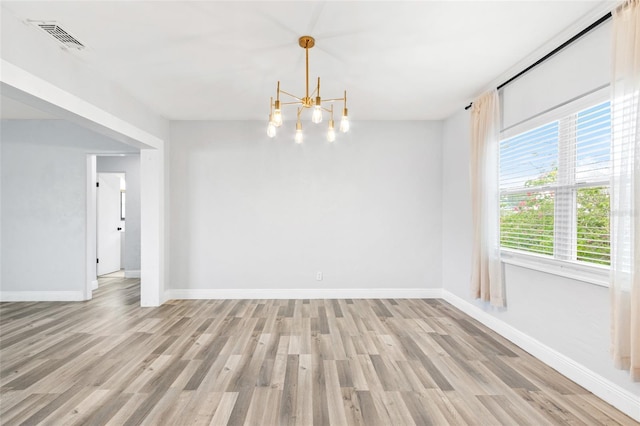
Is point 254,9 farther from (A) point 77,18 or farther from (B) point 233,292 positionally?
(B) point 233,292

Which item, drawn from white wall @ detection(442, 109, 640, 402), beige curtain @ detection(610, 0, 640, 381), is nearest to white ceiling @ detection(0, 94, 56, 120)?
white wall @ detection(442, 109, 640, 402)

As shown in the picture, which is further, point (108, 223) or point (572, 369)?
point (108, 223)

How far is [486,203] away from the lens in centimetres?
351

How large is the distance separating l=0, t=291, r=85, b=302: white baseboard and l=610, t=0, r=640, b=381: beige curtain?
6368mm

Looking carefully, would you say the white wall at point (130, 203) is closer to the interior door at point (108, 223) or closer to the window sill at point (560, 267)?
the interior door at point (108, 223)

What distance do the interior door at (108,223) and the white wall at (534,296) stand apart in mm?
7087

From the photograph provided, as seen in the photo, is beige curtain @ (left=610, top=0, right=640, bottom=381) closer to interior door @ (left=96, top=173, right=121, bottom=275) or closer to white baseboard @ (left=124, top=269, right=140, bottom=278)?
white baseboard @ (left=124, top=269, right=140, bottom=278)

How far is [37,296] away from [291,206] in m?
4.09

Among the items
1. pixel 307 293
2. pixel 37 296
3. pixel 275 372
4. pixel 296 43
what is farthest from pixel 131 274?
pixel 296 43

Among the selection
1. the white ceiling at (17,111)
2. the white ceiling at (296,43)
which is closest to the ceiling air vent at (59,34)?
the white ceiling at (296,43)

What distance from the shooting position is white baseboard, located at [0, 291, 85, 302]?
15.7ft

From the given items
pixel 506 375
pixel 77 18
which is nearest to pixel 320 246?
pixel 506 375

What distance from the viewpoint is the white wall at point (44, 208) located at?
4797mm

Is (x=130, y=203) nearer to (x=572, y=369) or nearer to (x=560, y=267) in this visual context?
(x=560, y=267)
